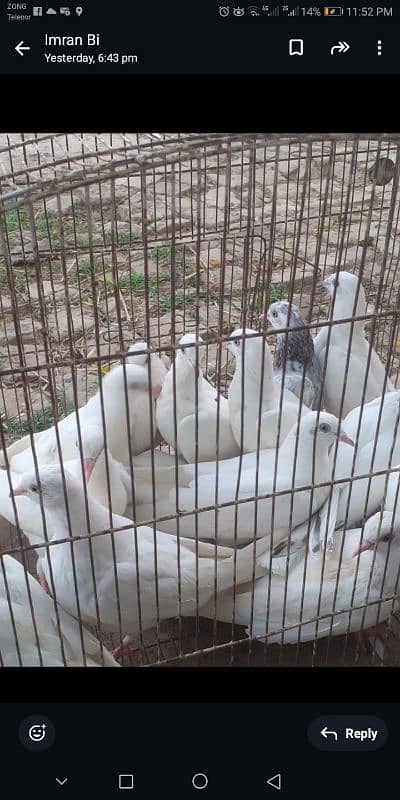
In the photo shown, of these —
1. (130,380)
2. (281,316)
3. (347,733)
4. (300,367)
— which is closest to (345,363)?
(300,367)

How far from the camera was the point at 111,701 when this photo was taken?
1.00m

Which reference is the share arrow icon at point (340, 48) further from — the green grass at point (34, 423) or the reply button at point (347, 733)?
the green grass at point (34, 423)

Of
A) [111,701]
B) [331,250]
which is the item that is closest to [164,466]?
[111,701]

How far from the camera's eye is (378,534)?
1.53 m

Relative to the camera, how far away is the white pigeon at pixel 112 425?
1.73 metres

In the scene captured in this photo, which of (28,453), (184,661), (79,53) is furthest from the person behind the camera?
(28,453)

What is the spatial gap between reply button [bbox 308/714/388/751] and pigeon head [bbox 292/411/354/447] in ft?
2.19

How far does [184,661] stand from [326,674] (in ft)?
2.14

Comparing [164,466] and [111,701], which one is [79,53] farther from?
[164,466]

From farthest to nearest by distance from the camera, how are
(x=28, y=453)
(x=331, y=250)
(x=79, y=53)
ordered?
(x=331, y=250)
(x=28, y=453)
(x=79, y=53)

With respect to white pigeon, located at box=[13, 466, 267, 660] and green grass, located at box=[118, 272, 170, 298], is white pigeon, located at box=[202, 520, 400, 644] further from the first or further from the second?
green grass, located at box=[118, 272, 170, 298]

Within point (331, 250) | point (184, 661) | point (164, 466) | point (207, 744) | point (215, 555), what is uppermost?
point (331, 250)

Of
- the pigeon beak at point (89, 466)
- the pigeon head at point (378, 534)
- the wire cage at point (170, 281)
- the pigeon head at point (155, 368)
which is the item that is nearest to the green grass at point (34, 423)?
the wire cage at point (170, 281)

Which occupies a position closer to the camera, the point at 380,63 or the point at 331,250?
the point at 380,63
